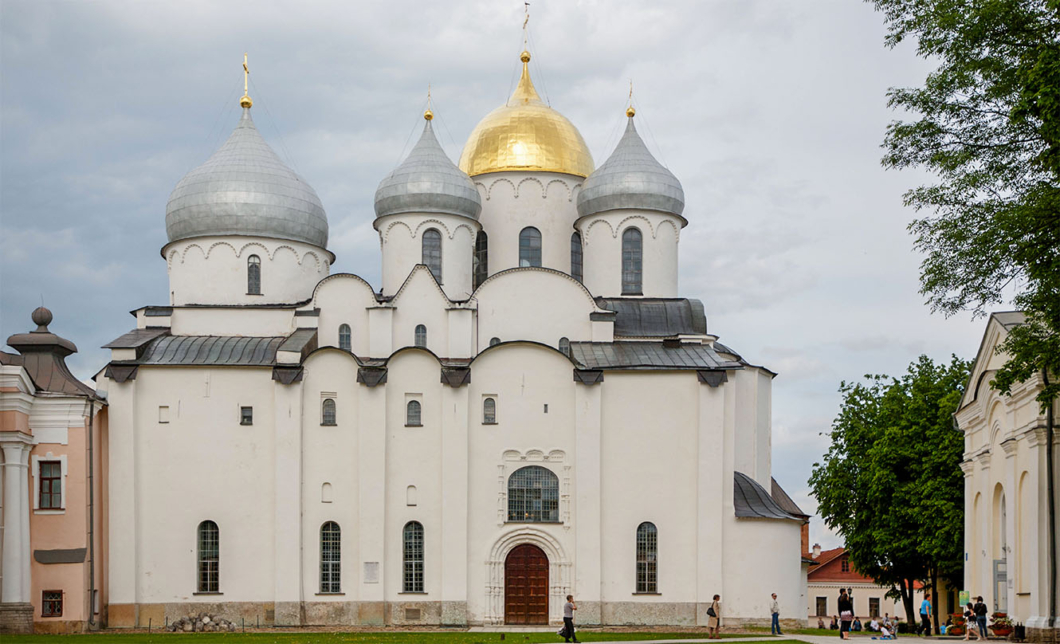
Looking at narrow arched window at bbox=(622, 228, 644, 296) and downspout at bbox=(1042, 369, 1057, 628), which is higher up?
narrow arched window at bbox=(622, 228, 644, 296)

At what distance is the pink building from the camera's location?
1345 inches

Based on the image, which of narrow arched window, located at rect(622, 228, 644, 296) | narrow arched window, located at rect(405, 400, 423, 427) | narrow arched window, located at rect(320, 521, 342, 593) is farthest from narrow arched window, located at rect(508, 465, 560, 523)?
narrow arched window, located at rect(622, 228, 644, 296)

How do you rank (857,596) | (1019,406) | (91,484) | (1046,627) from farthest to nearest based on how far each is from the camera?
(857,596), (91,484), (1019,406), (1046,627)

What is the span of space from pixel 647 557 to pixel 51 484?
17.0 m

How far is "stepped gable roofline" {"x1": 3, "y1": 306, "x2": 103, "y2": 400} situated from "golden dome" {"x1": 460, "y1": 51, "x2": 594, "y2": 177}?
52.1 ft

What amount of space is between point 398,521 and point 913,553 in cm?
1736

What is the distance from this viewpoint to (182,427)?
3753 cm

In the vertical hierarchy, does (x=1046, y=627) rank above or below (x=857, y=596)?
above

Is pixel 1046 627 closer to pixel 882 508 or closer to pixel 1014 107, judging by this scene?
pixel 1014 107

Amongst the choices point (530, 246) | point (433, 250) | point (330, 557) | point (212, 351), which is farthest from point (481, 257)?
point (330, 557)

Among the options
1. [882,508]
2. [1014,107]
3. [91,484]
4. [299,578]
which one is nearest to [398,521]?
[299,578]

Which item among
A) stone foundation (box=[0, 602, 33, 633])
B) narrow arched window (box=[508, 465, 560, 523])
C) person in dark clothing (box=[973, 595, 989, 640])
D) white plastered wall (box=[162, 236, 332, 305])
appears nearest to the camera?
person in dark clothing (box=[973, 595, 989, 640])

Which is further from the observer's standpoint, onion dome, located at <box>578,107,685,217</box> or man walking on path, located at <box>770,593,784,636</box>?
onion dome, located at <box>578,107,685,217</box>

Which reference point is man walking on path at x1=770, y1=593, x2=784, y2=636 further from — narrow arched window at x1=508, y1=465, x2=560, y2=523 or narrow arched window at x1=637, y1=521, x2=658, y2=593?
narrow arched window at x1=508, y1=465, x2=560, y2=523
